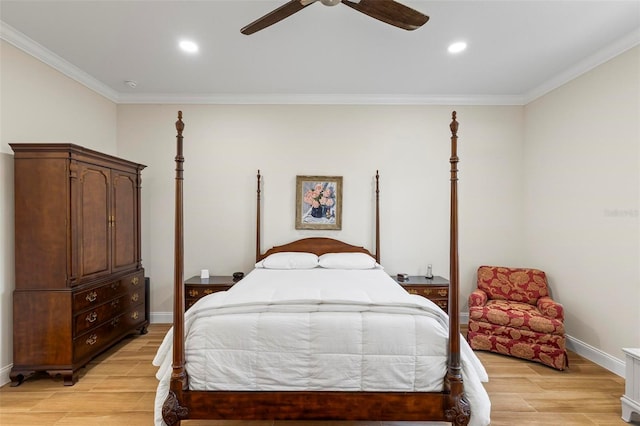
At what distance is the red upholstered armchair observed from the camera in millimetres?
2834

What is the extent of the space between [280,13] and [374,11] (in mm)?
550

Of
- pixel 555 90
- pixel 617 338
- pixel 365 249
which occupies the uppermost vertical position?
pixel 555 90

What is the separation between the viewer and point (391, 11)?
5.89 feet

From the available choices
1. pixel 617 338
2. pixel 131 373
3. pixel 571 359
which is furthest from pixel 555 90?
pixel 131 373

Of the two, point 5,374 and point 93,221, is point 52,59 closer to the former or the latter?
point 93,221

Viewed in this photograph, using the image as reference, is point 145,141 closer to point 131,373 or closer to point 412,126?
point 131,373

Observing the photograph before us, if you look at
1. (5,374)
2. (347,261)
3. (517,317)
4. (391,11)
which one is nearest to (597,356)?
(517,317)

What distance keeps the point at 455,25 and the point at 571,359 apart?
328 centimetres

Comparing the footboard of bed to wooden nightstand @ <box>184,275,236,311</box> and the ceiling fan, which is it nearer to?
wooden nightstand @ <box>184,275,236,311</box>

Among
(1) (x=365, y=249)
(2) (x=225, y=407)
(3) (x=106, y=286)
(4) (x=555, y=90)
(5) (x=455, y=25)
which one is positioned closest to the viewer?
(2) (x=225, y=407)

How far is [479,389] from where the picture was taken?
1.68 metres

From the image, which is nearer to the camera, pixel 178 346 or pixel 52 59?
pixel 178 346

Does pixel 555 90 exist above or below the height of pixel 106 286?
above

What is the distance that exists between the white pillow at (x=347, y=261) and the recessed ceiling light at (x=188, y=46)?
2.45 metres
